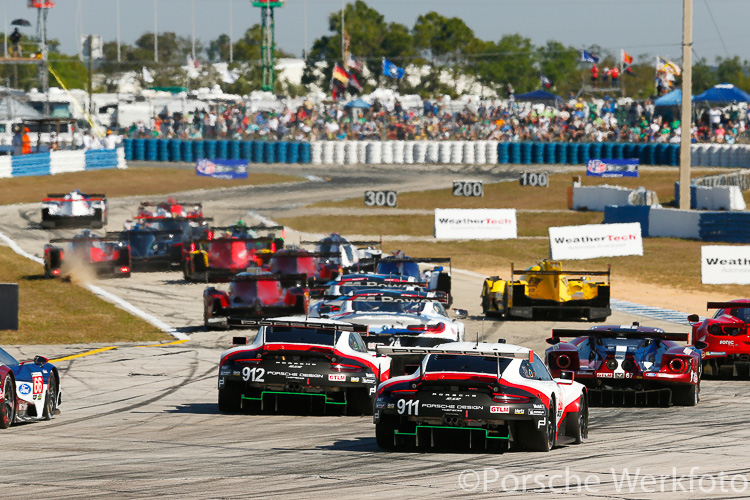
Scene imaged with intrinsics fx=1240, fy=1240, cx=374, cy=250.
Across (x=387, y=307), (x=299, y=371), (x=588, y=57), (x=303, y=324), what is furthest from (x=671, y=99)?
(x=299, y=371)

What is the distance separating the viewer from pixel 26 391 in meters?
14.3

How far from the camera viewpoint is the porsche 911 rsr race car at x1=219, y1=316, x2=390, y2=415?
14406 mm

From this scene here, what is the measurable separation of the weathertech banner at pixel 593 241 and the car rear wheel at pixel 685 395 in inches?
750

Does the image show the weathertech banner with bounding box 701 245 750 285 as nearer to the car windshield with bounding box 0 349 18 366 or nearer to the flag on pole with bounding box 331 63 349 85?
the car windshield with bounding box 0 349 18 366

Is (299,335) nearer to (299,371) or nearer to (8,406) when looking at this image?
(299,371)

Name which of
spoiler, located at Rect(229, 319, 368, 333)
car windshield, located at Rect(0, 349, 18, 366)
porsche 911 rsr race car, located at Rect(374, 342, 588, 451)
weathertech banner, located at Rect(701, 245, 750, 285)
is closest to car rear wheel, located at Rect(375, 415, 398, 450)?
porsche 911 rsr race car, located at Rect(374, 342, 588, 451)

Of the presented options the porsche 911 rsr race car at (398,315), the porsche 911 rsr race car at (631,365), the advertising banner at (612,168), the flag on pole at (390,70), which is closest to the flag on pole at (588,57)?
the flag on pole at (390,70)

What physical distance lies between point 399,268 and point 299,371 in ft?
49.5

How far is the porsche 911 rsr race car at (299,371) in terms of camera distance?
567 inches

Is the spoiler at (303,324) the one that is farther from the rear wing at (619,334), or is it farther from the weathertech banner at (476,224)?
the weathertech banner at (476,224)

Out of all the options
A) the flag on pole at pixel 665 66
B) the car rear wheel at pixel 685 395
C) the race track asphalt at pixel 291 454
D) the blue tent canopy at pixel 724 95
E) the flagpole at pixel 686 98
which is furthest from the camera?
the flag on pole at pixel 665 66

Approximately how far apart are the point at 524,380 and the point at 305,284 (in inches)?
529

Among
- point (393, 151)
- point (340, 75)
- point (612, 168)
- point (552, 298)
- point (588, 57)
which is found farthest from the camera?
point (588, 57)

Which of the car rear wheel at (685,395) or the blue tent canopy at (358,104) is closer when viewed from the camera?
the car rear wheel at (685,395)
